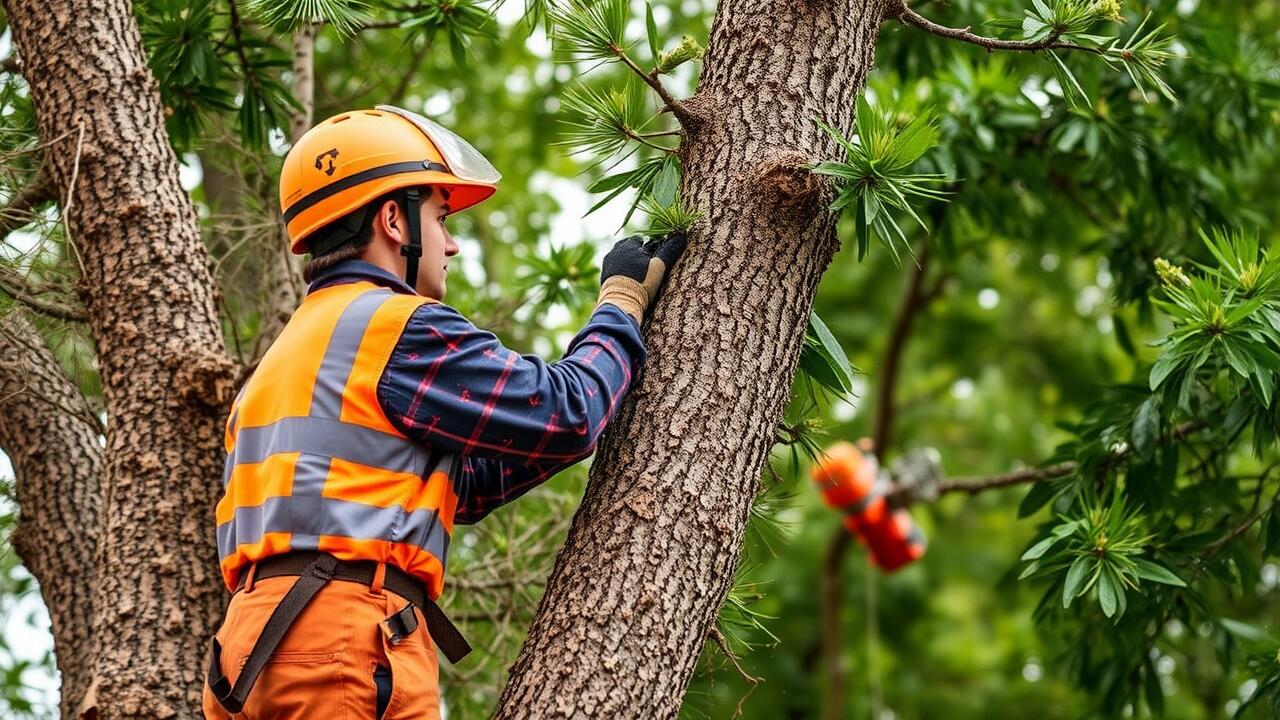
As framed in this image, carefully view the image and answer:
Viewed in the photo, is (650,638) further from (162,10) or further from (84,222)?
(162,10)

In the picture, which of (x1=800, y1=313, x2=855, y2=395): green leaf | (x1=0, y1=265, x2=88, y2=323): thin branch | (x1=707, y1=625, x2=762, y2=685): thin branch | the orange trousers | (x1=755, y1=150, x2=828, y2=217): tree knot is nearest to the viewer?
the orange trousers

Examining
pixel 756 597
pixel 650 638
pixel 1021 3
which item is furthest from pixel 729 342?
pixel 1021 3

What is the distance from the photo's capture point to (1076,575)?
130 inches

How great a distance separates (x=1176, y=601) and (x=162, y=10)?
3456 mm

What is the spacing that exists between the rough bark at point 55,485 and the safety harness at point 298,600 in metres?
1.08

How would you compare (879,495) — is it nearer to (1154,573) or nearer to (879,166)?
(1154,573)

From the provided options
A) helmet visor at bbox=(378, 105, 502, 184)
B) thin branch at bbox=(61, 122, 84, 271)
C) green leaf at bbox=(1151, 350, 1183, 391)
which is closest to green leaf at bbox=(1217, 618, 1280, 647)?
green leaf at bbox=(1151, 350, 1183, 391)

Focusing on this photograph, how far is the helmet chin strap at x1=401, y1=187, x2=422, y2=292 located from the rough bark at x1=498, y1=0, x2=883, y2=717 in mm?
543

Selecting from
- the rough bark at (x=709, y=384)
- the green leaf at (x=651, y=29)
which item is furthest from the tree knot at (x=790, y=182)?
the green leaf at (x=651, y=29)

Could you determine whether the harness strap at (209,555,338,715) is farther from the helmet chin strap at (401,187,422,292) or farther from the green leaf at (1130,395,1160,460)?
the green leaf at (1130,395,1160,460)

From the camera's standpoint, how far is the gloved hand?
2.88m

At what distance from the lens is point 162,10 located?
4020mm

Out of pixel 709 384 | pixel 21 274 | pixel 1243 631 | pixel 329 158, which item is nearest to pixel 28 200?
pixel 21 274

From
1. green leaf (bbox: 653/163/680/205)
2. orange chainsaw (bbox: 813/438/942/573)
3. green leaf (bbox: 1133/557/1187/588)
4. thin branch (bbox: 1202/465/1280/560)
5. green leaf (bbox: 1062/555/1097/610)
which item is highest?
green leaf (bbox: 653/163/680/205)
